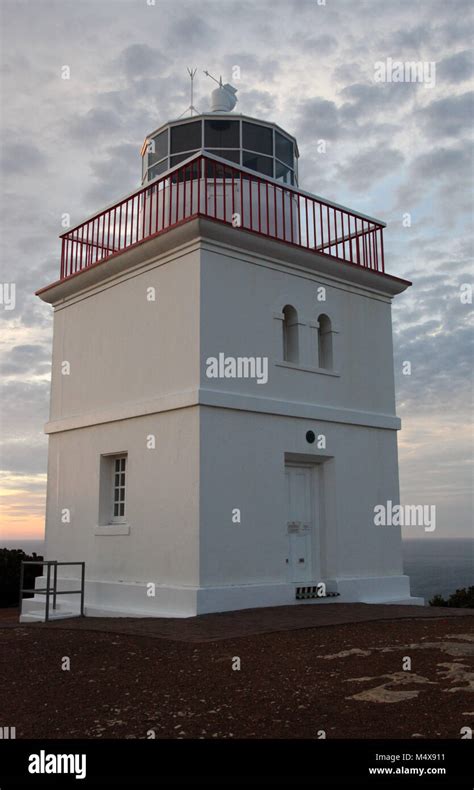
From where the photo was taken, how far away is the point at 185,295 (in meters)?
12.0

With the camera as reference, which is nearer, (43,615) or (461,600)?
(43,615)

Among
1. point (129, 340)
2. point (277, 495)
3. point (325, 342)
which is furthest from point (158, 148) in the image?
point (277, 495)

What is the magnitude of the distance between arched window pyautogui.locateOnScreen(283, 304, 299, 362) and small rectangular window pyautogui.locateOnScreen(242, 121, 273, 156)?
138 inches

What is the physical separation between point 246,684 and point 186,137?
10997 millimetres

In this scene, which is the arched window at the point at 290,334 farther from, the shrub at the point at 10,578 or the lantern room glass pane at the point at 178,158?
the shrub at the point at 10,578

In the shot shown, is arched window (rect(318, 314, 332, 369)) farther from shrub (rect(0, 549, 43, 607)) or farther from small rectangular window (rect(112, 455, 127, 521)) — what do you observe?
shrub (rect(0, 549, 43, 607))

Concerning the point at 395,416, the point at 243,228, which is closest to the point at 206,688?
the point at 243,228

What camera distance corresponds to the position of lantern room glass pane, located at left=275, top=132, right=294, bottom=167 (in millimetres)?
14938

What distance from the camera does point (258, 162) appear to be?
14594 millimetres

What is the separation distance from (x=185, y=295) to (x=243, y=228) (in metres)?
1.41

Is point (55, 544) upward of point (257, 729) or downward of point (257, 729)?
upward

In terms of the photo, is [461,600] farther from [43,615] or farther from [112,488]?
[43,615]

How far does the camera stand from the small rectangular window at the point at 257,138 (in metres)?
14.6
